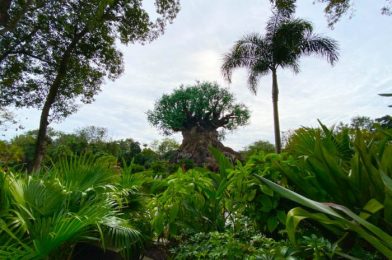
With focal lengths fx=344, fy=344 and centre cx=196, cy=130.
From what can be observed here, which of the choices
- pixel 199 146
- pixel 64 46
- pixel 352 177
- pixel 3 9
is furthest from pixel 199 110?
pixel 352 177

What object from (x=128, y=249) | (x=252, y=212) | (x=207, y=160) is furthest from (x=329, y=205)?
(x=207, y=160)

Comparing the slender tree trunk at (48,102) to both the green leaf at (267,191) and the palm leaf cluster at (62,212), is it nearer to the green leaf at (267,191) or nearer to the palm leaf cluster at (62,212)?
the palm leaf cluster at (62,212)

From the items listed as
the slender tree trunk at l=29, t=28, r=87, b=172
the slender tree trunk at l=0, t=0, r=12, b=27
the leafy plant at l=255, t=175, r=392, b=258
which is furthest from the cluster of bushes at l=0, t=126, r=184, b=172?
the leafy plant at l=255, t=175, r=392, b=258

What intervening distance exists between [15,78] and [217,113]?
26832 mm

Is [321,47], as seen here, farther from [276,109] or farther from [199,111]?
[199,111]

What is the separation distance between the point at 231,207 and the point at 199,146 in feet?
93.8

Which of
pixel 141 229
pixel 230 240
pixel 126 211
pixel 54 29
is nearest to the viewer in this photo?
pixel 230 240

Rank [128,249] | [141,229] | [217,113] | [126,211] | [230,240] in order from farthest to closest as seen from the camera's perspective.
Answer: [217,113] < [126,211] < [141,229] < [128,249] < [230,240]

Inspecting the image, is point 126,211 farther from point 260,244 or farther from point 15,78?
point 15,78

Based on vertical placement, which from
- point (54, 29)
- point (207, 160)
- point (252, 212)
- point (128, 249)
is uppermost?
point (54, 29)

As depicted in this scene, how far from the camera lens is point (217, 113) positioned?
38.5 m

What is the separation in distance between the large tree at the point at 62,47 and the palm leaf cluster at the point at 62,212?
31.0ft

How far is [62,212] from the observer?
2928mm

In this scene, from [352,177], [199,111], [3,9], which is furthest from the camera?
[199,111]
